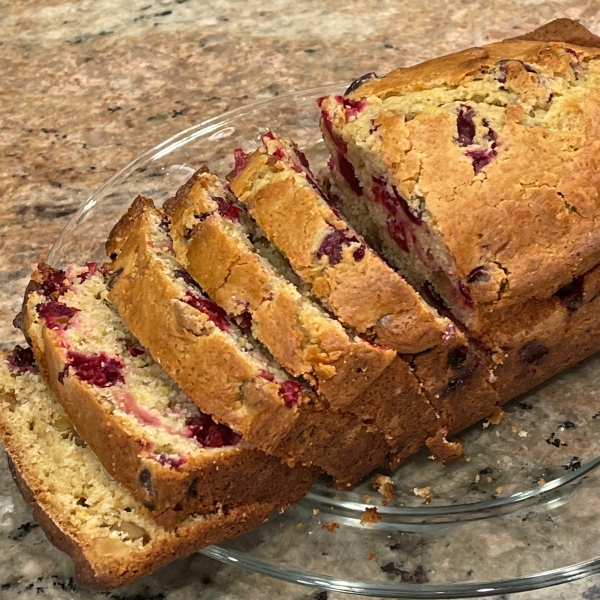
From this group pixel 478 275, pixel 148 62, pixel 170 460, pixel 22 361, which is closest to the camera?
pixel 170 460

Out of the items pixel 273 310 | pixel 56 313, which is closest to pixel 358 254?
pixel 273 310

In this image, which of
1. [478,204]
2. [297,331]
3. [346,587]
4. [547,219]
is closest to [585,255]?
[547,219]

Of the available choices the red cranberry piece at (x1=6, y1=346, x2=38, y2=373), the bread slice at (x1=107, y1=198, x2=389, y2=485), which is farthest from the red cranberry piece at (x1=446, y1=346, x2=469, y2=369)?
the red cranberry piece at (x1=6, y1=346, x2=38, y2=373)

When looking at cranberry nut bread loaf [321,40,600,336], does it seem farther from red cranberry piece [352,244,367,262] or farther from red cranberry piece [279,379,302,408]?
red cranberry piece [279,379,302,408]

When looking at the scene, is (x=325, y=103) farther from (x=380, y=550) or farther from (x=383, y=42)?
(x=383, y=42)

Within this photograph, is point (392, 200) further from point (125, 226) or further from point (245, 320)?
point (125, 226)
